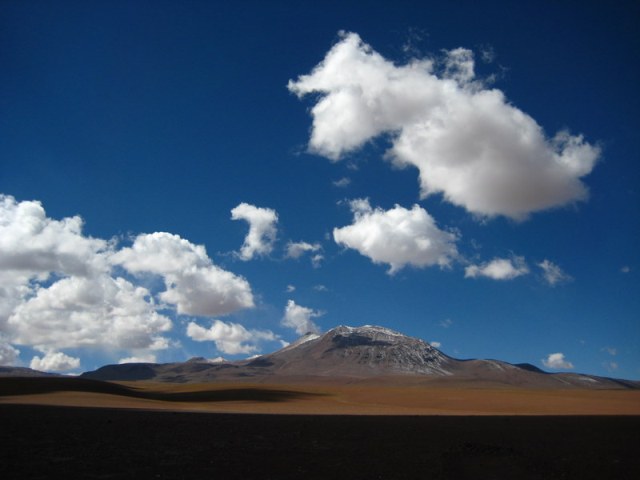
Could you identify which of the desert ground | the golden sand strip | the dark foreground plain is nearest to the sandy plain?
the golden sand strip

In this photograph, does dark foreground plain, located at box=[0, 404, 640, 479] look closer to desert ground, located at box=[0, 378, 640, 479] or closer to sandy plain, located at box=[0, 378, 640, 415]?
desert ground, located at box=[0, 378, 640, 479]

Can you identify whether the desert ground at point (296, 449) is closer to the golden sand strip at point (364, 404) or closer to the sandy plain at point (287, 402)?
the golden sand strip at point (364, 404)

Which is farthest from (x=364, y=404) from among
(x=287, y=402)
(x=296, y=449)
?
(x=296, y=449)

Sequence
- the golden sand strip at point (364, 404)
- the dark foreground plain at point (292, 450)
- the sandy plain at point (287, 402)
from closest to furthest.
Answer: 1. the dark foreground plain at point (292, 450)
2. the golden sand strip at point (364, 404)
3. the sandy plain at point (287, 402)

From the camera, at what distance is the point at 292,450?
1875 cm

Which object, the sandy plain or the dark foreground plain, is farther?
the sandy plain

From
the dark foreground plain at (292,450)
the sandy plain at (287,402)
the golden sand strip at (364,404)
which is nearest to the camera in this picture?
the dark foreground plain at (292,450)

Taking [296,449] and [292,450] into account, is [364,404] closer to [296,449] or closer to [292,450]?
[296,449]

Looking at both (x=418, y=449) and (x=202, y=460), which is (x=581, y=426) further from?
(x=202, y=460)

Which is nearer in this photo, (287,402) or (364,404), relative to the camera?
(364,404)

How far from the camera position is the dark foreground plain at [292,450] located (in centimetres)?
1491

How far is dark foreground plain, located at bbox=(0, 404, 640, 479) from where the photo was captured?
48.9 ft

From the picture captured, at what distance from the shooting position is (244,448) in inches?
736

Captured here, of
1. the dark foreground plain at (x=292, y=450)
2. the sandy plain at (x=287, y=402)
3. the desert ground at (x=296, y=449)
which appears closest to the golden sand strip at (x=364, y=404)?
the sandy plain at (x=287, y=402)
